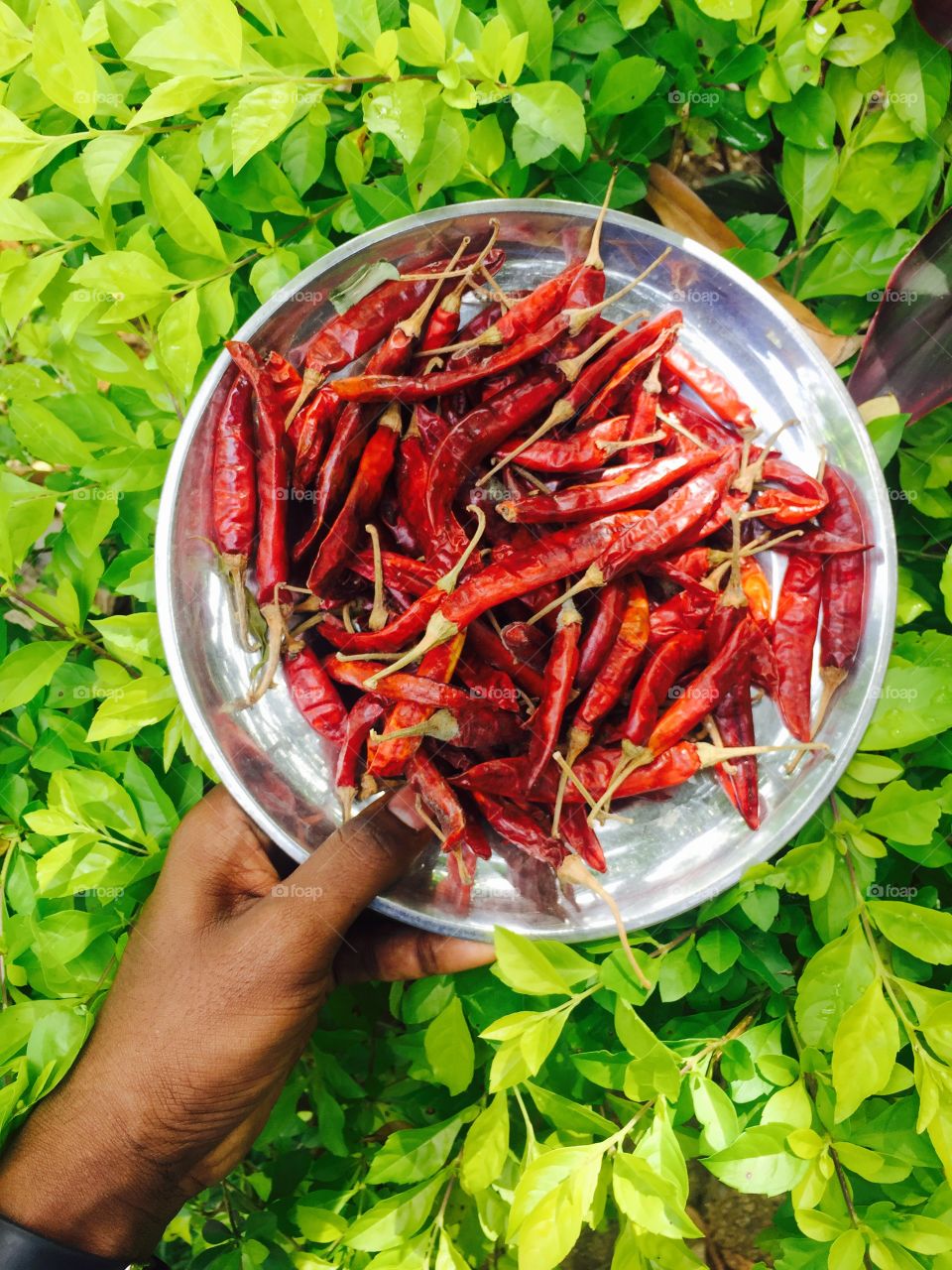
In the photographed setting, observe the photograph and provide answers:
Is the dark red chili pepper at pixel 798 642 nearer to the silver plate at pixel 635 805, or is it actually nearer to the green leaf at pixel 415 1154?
the silver plate at pixel 635 805

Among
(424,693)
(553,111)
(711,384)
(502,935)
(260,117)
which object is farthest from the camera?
(711,384)

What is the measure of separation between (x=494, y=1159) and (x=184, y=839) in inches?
33.7

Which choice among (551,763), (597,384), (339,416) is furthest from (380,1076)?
(597,384)

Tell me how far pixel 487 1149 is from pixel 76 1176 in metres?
0.79

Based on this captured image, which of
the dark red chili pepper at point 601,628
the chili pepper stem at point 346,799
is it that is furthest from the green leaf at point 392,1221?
the dark red chili pepper at point 601,628

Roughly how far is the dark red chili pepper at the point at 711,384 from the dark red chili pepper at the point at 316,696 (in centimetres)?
102

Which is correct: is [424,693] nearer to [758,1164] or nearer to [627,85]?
[758,1164]

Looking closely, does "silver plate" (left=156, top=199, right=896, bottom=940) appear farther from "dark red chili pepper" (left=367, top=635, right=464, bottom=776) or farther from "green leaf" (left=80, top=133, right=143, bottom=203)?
"green leaf" (left=80, top=133, right=143, bottom=203)

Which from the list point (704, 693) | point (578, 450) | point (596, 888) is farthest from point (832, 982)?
point (578, 450)

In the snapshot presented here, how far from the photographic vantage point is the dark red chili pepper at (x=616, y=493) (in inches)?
74.0

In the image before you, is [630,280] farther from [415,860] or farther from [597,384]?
[415,860]

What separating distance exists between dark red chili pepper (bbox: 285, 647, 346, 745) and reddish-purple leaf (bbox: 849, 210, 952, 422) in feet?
4.46

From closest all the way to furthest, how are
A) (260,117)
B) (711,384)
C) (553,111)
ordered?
(260,117) → (553,111) → (711,384)

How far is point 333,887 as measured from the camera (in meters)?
1.66
